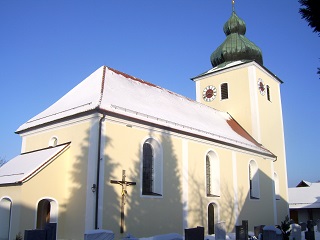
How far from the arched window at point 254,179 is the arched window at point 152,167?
26.5 ft

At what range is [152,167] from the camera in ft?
49.4

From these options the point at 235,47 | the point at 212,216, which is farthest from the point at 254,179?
the point at 235,47

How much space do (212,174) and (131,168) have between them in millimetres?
5800

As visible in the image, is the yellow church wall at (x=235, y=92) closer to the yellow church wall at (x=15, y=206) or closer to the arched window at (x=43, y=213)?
the arched window at (x=43, y=213)

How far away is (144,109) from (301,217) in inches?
901

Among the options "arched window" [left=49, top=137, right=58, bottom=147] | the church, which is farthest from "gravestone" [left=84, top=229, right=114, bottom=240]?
"arched window" [left=49, top=137, right=58, bottom=147]

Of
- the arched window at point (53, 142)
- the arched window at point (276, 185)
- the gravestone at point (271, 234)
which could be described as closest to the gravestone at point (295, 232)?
the gravestone at point (271, 234)

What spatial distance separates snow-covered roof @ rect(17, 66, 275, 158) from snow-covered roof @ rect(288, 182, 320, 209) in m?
12.5

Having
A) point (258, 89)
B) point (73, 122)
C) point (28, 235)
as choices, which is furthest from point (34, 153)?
point (258, 89)

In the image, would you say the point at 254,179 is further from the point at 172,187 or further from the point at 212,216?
the point at 172,187

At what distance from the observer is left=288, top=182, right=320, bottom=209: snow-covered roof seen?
31.3 m

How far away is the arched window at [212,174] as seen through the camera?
706 inches

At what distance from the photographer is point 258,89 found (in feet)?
80.0

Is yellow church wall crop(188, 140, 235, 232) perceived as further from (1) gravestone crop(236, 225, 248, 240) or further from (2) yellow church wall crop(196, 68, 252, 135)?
(2) yellow church wall crop(196, 68, 252, 135)
